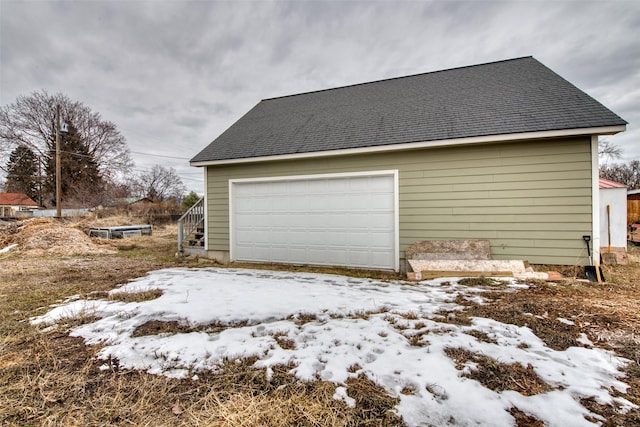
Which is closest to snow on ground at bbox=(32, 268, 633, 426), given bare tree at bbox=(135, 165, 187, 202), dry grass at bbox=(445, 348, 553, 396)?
dry grass at bbox=(445, 348, 553, 396)

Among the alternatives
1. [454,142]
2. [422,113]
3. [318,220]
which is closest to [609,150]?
[422,113]

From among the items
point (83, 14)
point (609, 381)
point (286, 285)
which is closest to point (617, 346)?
point (609, 381)

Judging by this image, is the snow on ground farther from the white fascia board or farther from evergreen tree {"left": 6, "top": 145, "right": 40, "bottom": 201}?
evergreen tree {"left": 6, "top": 145, "right": 40, "bottom": 201}

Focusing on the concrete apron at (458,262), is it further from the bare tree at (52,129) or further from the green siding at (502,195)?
the bare tree at (52,129)

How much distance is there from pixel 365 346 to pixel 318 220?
14.1 feet

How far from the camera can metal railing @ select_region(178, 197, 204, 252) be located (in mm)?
7961

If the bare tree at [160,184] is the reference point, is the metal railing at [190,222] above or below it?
below

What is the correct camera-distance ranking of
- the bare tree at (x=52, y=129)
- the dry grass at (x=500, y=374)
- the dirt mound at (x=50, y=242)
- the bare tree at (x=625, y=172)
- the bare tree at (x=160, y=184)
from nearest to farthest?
1. the dry grass at (x=500, y=374)
2. the dirt mound at (x=50, y=242)
3. the bare tree at (x=52, y=129)
4. the bare tree at (x=625, y=172)
5. the bare tree at (x=160, y=184)

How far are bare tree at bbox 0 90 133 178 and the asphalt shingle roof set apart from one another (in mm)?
21700

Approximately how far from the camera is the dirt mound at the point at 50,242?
836 cm

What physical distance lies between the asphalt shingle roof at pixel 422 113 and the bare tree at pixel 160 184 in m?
27.8

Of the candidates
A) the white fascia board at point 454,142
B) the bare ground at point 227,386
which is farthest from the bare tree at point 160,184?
the bare ground at point 227,386

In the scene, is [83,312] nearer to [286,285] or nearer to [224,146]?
[286,285]

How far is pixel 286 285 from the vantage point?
177 inches
